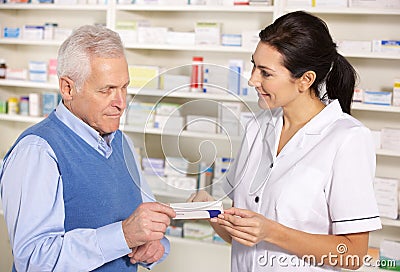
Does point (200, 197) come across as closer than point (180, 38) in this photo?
Yes

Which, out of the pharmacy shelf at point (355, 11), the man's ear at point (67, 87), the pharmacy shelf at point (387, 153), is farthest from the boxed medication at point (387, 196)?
the man's ear at point (67, 87)

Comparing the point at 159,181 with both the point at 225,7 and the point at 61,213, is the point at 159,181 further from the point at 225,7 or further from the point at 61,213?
the point at 225,7

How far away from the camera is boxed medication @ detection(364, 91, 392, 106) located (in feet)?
9.87

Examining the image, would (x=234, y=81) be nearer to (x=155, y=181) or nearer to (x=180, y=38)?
(x=155, y=181)

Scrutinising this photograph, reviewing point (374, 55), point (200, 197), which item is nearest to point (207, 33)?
point (374, 55)

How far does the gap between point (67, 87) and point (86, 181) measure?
24 centimetres

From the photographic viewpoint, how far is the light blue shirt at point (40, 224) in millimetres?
1292

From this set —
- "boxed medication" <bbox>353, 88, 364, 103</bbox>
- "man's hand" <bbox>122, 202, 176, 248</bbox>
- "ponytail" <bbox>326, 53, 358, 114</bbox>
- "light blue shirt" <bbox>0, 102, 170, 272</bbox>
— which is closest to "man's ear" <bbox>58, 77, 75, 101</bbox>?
"light blue shirt" <bbox>0, 102, 170, 272</bbox>

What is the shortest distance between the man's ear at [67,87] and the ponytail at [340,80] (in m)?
0.76

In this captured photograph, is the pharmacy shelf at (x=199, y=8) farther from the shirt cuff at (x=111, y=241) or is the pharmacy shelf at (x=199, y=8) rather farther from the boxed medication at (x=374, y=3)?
the shirt cuff at (x=111, y=241)

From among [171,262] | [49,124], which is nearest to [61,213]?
[49,124]

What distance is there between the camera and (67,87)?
4.67 ft

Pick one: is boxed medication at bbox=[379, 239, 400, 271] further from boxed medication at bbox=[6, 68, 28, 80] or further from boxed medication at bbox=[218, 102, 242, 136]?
boxed medication at bbox=[6, 68, 28, 80]

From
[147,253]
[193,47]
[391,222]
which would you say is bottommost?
[391,222]
